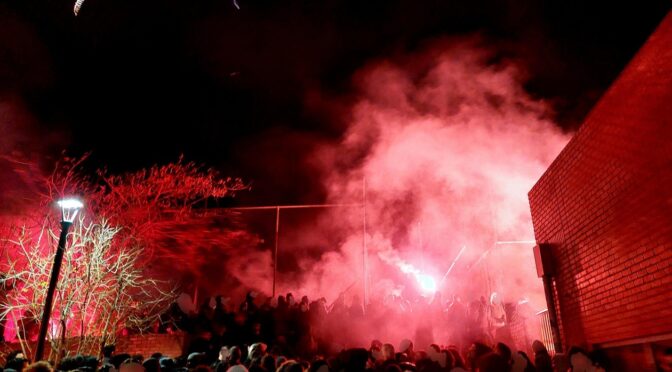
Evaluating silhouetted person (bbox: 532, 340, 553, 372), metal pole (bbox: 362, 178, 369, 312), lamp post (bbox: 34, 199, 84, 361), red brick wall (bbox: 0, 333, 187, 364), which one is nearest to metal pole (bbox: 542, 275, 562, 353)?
silhouetted person (bbox: 532, 340, 553, 372)

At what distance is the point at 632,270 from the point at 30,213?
59.2 ft

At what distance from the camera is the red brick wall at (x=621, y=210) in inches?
203

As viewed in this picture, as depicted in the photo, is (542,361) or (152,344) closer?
(542,361)

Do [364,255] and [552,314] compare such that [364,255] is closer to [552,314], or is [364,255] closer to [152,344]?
[152,344]

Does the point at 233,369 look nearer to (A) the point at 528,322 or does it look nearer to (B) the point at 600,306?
(B) the point at 600,306

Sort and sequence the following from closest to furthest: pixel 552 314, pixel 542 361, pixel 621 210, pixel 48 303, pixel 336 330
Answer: pixel 621 210, pixel 542 361, pixel 48 303, pixel 552 314, pixel 336 330

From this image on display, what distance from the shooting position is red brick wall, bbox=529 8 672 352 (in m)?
5.16

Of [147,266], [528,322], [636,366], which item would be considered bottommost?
[636,366]

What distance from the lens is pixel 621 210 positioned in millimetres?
6102

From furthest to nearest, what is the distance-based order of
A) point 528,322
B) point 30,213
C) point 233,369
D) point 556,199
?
1. point 30,213
2. point 528,322
3. point 556,199
4. point 233,369

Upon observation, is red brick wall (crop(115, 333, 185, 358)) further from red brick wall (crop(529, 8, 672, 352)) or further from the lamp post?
red brick wall (crop(529, 8, 672, 352))

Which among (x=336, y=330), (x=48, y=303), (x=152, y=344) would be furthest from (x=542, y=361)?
(x=152, y=344)

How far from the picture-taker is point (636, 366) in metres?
6.19

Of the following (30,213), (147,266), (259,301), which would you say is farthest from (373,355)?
(30,213)
